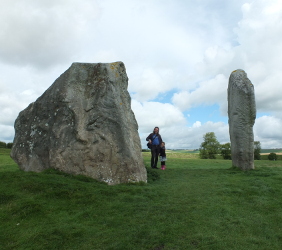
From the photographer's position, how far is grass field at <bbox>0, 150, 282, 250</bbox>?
16.5 ft

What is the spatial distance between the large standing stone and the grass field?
15.1ft

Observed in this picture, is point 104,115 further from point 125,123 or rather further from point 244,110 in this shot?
point 244,110

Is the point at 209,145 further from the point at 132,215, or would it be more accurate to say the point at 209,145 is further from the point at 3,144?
the point at 132,215

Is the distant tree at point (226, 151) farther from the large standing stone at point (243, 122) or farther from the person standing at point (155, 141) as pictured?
the person standing at point (155, 141)

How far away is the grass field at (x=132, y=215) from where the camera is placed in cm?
504

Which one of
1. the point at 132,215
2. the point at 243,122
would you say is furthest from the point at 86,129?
the point at 243,122

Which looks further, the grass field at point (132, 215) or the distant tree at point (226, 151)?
the distant tree at point (226, 151)

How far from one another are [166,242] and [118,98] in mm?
5967

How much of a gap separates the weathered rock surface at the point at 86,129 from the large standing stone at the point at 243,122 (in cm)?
602

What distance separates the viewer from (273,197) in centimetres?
787

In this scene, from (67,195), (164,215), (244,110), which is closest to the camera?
(164,215)

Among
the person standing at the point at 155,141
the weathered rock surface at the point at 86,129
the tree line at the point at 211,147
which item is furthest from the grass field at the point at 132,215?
the tree line at the point at 211,147

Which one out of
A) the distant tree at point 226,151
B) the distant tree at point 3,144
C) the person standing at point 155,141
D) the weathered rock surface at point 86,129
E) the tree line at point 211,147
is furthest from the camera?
the tree line at point 211,147

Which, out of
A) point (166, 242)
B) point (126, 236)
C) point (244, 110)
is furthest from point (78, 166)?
point (244, 110)
